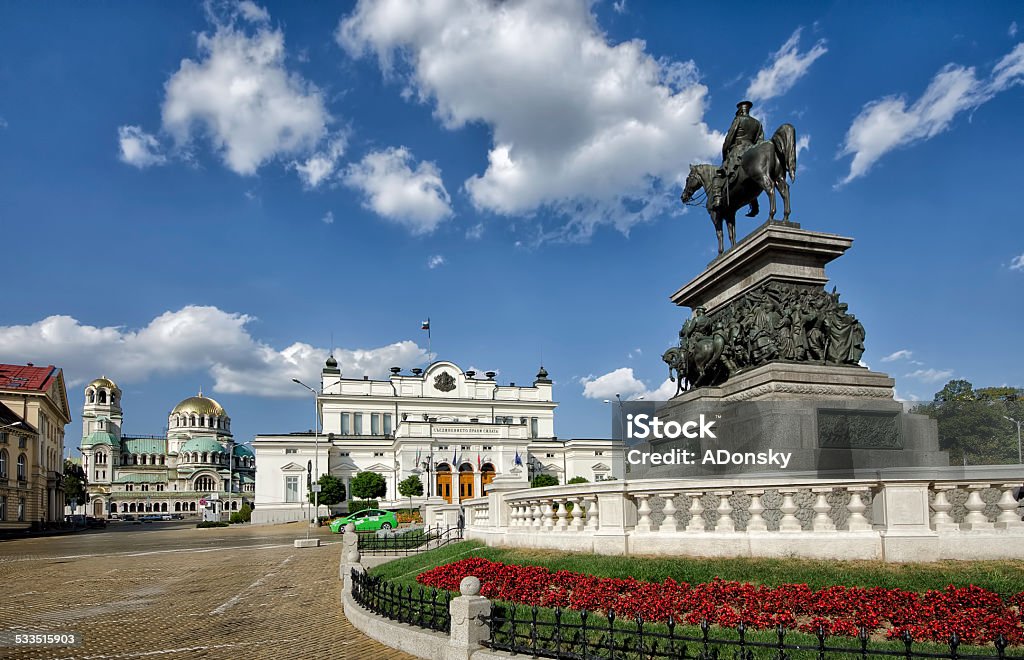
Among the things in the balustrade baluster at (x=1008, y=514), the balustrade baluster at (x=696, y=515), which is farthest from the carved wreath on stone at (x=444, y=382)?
the balustrade baluster at (x=1008, y=514)

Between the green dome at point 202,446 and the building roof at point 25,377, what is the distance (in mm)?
80937

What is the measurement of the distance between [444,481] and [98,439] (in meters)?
117

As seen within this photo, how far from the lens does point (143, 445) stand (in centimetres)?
16912

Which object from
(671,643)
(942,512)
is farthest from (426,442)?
(671,643)

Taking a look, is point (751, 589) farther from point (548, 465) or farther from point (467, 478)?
point (548, 465)

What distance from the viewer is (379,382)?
87.7 meters

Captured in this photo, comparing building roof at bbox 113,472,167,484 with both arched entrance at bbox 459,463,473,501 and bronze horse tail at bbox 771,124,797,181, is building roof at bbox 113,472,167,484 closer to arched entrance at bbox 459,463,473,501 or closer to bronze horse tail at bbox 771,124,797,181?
arched entrance at bbox 459,463,473,501

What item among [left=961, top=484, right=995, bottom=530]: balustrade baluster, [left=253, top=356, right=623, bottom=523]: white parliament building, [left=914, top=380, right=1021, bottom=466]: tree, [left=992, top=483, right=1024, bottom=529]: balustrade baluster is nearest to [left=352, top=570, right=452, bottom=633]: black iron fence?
[left=961, top=484, right=995, bottom=530]: balustrade baluster

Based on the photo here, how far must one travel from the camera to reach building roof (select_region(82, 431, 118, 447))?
15762 centimetres

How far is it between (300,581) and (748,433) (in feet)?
41.5

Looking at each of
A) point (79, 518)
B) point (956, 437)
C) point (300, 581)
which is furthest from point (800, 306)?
point (79, 518)

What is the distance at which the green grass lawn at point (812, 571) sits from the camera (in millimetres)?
9180

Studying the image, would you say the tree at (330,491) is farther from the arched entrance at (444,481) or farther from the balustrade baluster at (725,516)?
the balustrade baluster at (725,516)

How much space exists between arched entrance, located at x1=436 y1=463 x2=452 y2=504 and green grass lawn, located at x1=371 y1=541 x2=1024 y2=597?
64703mm
